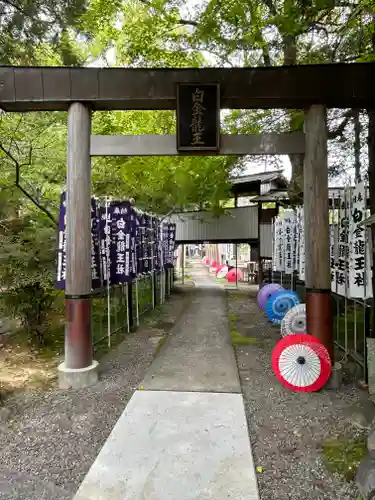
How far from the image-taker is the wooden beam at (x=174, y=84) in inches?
230

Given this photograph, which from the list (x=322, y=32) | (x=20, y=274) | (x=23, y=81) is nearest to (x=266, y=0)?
(x=322, y=32)

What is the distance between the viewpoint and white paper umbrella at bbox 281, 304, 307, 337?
7430 mm

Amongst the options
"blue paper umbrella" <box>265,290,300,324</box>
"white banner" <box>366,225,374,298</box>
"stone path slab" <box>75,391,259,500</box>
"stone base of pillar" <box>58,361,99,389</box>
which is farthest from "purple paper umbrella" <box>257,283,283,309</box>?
"stone base of pillar" <box>58,361,99,389</box>

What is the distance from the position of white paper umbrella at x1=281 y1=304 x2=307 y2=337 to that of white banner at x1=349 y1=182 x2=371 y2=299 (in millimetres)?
1367

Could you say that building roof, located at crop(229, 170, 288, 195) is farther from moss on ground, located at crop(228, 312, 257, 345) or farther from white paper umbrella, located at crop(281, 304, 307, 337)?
white paper umbrella, located at crop(281, 304, 307, 337)

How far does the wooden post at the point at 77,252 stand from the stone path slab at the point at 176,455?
1383 mm

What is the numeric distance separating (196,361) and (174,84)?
492 cm

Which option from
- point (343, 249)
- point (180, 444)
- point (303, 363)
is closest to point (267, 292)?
point (343, 249)

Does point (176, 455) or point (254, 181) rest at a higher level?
point (254, 181)

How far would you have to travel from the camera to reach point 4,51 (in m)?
7.43

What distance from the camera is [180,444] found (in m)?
3.94

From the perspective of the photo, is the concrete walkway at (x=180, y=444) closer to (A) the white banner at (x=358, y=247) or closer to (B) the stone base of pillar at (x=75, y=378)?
(B) the stone base of pillar at (x=75, y=378)

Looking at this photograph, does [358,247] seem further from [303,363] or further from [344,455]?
[344,455]

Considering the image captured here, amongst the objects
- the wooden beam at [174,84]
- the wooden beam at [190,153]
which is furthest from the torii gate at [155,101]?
the wooden beam at [190,153]
